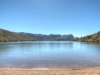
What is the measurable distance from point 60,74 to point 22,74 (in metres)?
4.31

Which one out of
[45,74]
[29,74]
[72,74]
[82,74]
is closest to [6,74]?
[29,74]

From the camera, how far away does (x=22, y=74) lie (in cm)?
1716

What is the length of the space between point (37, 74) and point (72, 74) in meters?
3.96


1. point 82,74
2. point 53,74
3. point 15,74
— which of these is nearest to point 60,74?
point 53,74

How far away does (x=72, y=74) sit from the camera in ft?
55.7

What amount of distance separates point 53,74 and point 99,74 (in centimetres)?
501

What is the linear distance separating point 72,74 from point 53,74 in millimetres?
2135

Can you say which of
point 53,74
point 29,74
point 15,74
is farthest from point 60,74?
point 15,74

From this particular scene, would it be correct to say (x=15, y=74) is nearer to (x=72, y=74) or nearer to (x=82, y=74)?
(x=72, y=74)

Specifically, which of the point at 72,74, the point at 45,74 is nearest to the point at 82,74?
the point at 72,74

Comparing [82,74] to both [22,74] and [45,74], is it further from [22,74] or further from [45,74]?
[22,74]

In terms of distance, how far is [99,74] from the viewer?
1625 centimetres

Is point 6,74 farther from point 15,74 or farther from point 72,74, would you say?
point 72,74

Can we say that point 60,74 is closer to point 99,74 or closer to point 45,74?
point 45,74
